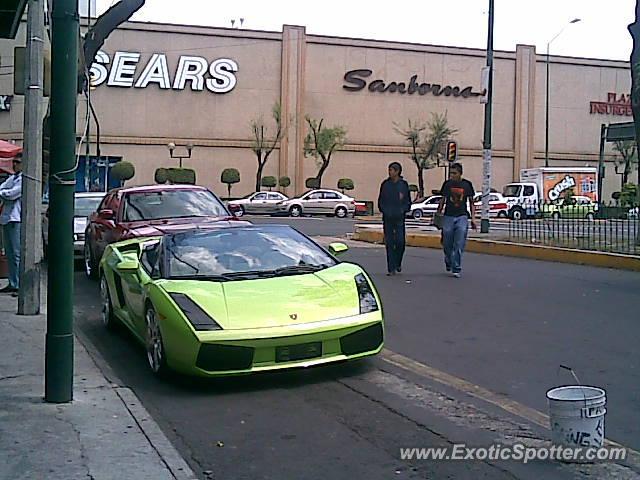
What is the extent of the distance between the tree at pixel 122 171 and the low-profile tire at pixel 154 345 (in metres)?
43.9

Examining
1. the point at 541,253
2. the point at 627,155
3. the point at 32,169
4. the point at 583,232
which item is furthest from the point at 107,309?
the point at 627,155

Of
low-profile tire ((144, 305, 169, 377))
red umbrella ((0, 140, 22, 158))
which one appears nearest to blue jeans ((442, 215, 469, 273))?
red umbrella ((0, 140, 22, 158))

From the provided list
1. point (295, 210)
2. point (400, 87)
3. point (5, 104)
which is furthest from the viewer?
point (400, 87)

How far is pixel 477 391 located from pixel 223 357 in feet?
6.12

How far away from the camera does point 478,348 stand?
8.71m

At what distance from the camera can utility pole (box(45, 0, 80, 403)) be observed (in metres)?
6.26

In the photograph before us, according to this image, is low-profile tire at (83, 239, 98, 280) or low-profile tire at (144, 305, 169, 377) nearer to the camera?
low-profile tire at (144, 305, 169, 377)

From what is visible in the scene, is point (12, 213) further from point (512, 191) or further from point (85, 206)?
point (512, 191)

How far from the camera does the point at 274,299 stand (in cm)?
723

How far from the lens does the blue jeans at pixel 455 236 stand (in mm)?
14562

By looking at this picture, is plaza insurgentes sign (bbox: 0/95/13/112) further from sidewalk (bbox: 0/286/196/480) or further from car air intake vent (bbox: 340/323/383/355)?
car air intake vent (bbox: 340/323/383/355)

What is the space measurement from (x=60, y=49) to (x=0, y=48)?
1792 inches

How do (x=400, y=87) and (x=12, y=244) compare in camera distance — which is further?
(x=400, y=87)

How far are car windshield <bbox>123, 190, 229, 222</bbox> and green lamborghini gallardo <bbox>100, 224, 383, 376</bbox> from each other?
16.0ft
